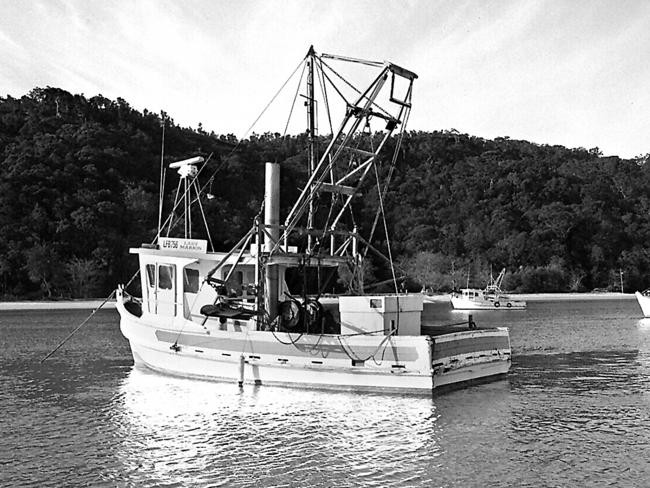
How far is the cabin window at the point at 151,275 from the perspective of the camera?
22.3 metres

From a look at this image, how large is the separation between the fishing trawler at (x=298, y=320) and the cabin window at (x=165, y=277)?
0.04 metres

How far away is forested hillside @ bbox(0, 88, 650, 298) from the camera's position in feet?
267

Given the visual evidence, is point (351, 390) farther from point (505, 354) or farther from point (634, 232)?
point (634, 232)

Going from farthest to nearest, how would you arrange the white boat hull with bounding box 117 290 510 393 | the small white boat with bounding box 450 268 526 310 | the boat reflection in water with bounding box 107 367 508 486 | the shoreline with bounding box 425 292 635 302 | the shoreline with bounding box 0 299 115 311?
the shoreline with bounding box 425 292 635 302, the small white boat with bounding box 450 268 526 310, the shoreline with bounding box 0 299 115 311, the white boat hull with bounding box 117 290 510 393, the boat reflection in water with bounding box 107 367 508 486

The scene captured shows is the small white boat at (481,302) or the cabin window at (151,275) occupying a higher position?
the cabin window at (151,275)

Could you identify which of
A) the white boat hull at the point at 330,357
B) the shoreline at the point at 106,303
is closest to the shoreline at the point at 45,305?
the shoreline at the point at 106,303

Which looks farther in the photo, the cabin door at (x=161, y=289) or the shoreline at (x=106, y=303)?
the shoreline at (x=106, y=303)

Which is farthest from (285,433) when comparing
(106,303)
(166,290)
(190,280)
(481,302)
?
(106,303)

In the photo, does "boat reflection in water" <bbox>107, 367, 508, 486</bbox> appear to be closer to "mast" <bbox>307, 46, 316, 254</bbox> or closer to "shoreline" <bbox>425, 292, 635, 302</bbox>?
"mast" <bbox>307, 46, 316, 254</bbox>

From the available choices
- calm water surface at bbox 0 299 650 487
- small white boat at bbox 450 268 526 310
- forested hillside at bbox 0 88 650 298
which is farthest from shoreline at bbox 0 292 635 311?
calm water surface at bbox 0 299 650 487

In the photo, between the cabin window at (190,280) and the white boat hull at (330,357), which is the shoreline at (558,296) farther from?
the white boat hull at (330,357)

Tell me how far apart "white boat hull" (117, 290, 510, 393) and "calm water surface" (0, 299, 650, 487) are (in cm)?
39

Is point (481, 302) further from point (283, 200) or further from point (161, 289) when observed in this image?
point (161, 289)

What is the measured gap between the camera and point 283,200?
106 metres
